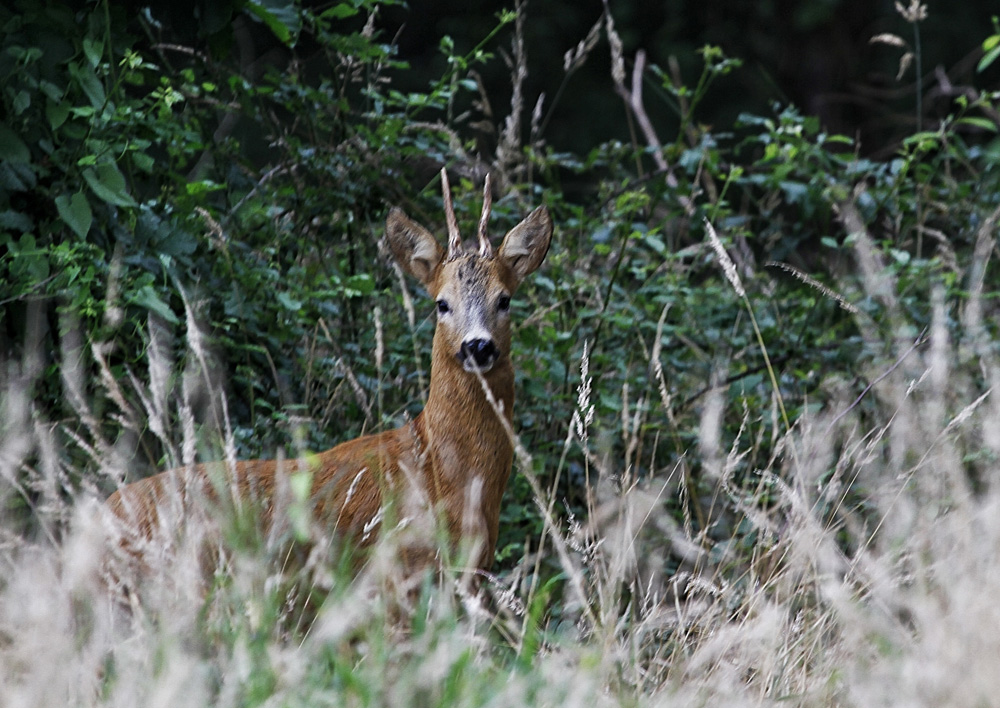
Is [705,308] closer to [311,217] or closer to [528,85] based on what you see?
[311,217]

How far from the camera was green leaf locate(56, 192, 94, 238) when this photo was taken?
3.70 metres

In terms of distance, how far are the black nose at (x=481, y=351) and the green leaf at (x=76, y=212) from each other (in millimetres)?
1107

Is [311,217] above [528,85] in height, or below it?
below

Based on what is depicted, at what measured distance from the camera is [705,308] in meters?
5.44

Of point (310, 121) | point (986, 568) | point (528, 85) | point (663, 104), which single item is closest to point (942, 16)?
point (663, 104)

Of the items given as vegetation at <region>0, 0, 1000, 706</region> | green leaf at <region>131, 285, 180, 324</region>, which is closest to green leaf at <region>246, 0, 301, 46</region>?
vegetation at <region>0, 0, 1000, 706</region>

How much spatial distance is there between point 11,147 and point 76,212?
25cm

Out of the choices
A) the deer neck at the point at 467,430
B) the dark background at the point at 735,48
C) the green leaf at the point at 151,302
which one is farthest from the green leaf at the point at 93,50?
the dark background at the point at 735,48

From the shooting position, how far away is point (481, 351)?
3.66 m

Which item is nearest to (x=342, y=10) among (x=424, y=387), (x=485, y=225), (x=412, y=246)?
(x=412, y=246)

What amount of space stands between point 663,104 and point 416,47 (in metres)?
1.92

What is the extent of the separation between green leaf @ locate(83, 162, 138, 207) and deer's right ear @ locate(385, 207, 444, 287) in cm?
76

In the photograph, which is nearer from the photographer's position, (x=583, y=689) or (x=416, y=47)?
(x=583, y=689)

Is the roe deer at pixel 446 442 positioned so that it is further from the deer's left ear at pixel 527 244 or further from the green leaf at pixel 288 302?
the green leaf at pixel 288 302
